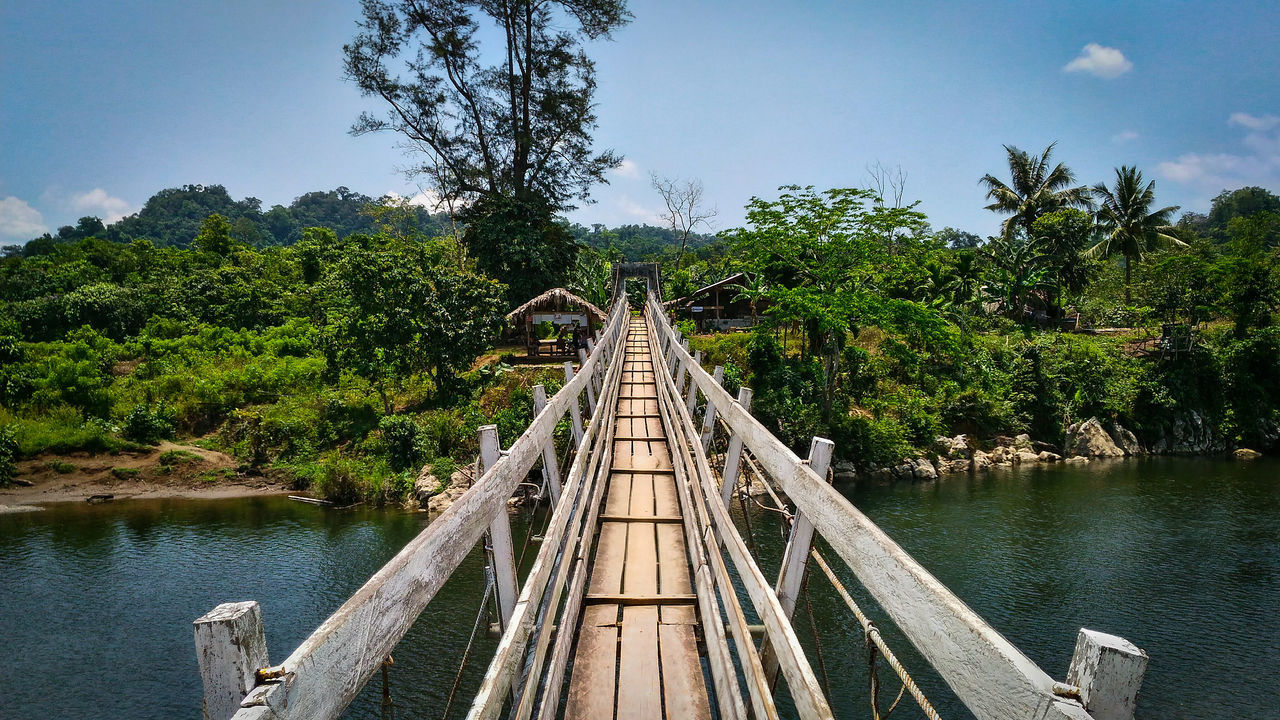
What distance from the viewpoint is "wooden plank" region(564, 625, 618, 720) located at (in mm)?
2637

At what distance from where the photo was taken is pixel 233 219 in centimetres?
11581

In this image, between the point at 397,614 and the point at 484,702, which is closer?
the point at 397,614

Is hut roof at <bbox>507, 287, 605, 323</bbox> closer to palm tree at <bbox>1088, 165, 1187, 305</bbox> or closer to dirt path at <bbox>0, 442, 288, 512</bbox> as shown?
dirt path at <bbox>0, 442, 288, 512</bbox>

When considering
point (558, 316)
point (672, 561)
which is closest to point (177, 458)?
point (558, 316)

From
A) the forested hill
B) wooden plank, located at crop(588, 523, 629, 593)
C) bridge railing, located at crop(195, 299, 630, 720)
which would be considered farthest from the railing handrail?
the forested hill

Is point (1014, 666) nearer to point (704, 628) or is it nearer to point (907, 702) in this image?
point (704, 628)

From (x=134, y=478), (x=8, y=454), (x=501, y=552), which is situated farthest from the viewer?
(x=134, y=478)

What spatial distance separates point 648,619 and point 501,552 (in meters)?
1.15

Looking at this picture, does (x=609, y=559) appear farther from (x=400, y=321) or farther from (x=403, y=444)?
(x=400, y=321)

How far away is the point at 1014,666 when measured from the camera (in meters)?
1.06

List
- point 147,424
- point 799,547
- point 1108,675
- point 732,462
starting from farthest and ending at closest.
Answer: point 147,424
point 732,462
point 799,547
point 1108,675

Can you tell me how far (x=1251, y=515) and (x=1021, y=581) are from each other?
8.59 meters

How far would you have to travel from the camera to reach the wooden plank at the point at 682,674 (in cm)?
262

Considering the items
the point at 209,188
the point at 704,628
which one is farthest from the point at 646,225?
the point at 704,628
